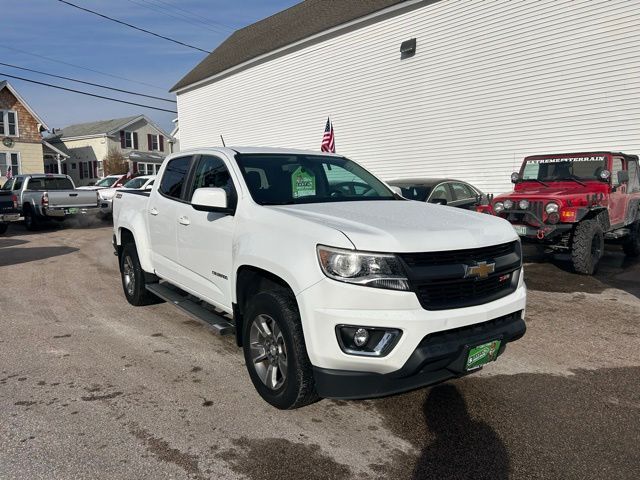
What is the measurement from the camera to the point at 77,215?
637 inches

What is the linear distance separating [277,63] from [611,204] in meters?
16.0

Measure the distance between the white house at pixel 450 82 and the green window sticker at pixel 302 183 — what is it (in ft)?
33.2

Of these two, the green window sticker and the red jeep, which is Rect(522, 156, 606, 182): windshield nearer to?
the red jeep

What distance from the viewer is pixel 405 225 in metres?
3.17

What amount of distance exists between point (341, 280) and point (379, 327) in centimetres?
34

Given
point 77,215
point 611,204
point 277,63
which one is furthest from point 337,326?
point 277,63

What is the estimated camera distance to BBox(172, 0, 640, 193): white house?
11.8 metres

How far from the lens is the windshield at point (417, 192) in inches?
392

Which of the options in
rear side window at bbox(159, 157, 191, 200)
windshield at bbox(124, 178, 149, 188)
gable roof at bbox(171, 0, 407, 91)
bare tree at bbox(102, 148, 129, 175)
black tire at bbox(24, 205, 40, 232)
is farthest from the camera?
bare tree at bbox(102, 148, 129, 175)

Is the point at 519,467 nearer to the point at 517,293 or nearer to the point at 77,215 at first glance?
the point at 517,293

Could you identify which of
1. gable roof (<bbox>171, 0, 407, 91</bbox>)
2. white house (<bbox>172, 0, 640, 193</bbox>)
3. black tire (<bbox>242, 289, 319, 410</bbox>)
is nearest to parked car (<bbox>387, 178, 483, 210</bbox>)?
white house (<bbox>172, 0, 640, 193</bbox>)

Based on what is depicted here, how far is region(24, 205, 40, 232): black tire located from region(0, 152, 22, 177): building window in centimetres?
2186

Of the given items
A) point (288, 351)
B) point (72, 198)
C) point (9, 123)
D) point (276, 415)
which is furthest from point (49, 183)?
point (9, 123)

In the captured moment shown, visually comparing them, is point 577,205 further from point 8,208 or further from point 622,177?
point 8,208
